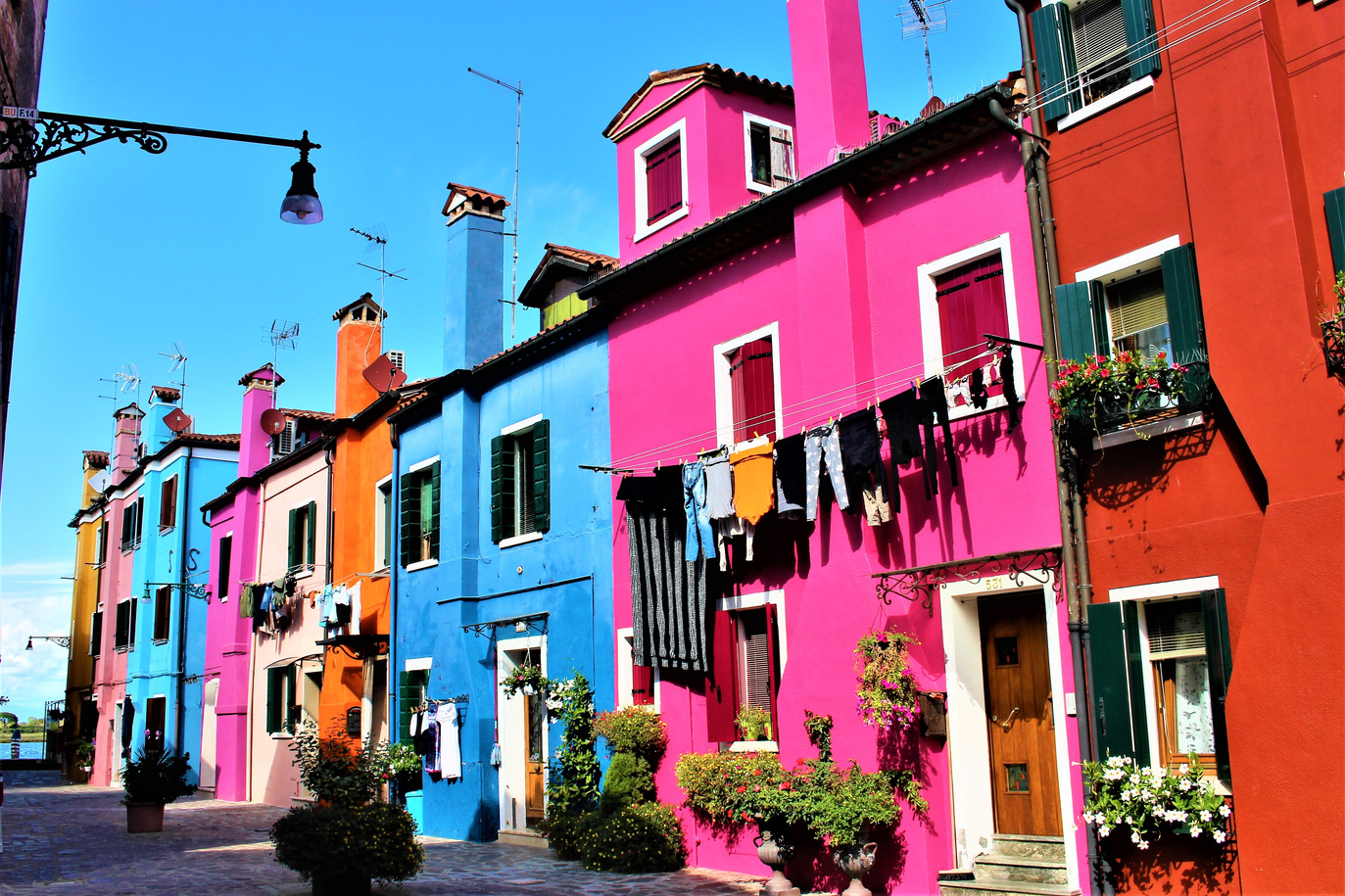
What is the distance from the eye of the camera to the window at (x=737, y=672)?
41.9ft

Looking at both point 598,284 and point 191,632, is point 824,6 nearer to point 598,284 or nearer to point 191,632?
point 598,284

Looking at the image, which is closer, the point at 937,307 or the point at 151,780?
the point at 937,307

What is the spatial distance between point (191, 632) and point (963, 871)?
26307 mm

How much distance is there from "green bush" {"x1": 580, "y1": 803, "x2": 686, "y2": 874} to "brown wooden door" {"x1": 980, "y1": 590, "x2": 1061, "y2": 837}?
415 cm

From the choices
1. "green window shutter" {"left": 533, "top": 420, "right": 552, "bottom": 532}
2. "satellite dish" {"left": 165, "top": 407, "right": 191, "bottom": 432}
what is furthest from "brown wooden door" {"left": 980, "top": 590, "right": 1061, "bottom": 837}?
"satellite dish" {"left": 165, "top": 407, "right": 191, "bottom": 432}

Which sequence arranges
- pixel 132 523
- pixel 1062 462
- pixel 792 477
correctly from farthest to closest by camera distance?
pixel 132 523 < pixel 792 477 < pixel 1062 462

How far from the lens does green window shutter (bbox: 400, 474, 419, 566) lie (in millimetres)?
19562

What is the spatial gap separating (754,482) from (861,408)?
1416mm

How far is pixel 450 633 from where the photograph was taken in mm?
18109

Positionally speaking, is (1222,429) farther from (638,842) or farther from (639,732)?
(638,842)

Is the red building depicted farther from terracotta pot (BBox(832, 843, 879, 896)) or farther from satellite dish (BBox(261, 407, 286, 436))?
satellite dish (BBox(261, 407, 286, 436))

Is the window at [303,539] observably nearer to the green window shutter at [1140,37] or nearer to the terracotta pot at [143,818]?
the terracotta pot at [143,818]

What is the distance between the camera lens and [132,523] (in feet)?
118

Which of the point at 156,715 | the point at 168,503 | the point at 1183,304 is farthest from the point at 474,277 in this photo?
the point at 156,715
